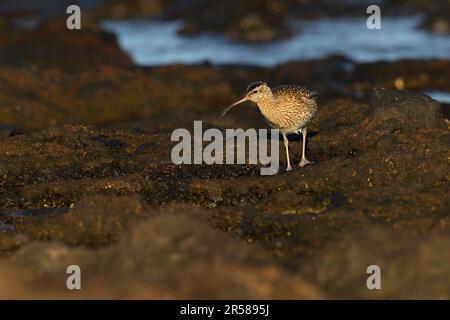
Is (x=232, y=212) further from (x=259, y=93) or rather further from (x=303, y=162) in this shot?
(x=259, y=93)

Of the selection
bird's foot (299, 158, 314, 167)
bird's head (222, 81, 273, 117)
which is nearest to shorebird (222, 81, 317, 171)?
bird's head (222, 81, 273, 117)

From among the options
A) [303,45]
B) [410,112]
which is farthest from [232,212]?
[303,45]

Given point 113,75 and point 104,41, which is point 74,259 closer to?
point 113,75

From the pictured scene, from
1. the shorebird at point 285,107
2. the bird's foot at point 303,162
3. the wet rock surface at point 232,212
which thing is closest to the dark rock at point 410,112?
the wet rock surface at point 232,212

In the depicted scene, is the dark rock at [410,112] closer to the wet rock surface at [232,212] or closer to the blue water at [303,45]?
the wet rock surface at [232,212]

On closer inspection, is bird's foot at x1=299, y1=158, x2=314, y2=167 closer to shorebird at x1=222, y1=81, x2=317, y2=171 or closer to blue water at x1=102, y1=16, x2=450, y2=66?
shorebird at x1=222, y1=81, x2=317, y2=171

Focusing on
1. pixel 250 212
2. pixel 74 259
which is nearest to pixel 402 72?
pixel 250 212

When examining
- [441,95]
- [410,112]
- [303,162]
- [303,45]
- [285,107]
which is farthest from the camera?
[303,45]
